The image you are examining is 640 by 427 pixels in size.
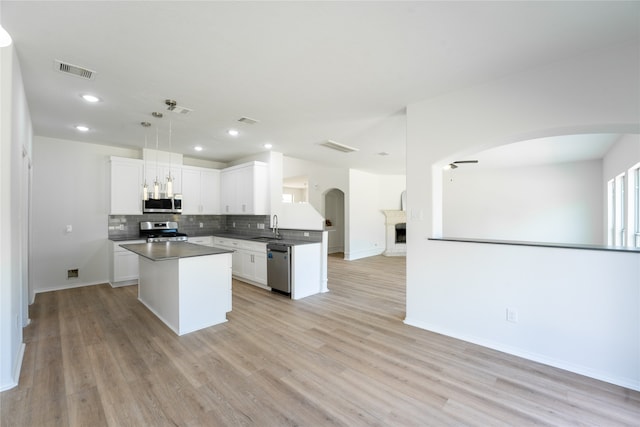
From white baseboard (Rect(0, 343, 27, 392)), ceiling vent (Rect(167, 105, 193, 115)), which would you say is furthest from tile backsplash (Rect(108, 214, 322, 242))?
white baseboard (Rect(0, 343, 27, 392))

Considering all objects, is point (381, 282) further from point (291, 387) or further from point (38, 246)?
point (38, 246)

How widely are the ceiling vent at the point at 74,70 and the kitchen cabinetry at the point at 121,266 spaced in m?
3.21

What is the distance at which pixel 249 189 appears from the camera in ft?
19.1

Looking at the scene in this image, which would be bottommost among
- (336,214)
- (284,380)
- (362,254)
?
(284,380)

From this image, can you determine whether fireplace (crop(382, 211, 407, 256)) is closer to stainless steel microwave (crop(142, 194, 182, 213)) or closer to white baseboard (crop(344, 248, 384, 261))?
white baseboard (crop(344, 248, 384, 261))

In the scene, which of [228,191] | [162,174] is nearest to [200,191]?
[228,191]

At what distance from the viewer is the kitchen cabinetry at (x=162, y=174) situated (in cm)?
547

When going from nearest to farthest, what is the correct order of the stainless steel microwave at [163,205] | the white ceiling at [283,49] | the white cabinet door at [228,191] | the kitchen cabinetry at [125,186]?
the white ceiling at [283,49] → the kitchen cabinetry at [125,186] → the stainless steel microwave at [163,205] → the white cabinet door at [228,191]

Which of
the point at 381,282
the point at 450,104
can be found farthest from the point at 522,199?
the point at 450,104

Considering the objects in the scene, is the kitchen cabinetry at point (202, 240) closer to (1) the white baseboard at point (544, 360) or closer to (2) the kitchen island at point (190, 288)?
(2) the kitchen island at point (190, 288)

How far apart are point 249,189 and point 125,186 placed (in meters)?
2.32

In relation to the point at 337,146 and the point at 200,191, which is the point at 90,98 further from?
the point at 337,146

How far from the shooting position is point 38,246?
4734 mm

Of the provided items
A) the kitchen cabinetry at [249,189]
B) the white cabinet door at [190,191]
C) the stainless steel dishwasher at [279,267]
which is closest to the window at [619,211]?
the stainless steel dishwasher at [279,267]
